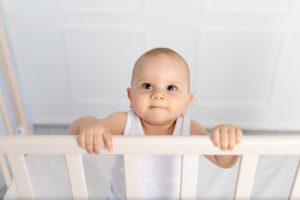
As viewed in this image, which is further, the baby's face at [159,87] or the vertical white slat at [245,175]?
the baby's face at [159,87]

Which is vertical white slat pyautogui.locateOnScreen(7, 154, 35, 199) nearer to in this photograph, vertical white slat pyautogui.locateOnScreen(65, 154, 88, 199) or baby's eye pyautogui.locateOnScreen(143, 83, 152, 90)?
vertical white slat pyautogui.locateOnScreen(65, 154, 88, 199)

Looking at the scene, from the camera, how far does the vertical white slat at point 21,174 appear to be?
0.65 m

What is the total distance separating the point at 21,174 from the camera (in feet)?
2.21

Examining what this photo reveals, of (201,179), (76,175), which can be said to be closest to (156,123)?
(76,175)

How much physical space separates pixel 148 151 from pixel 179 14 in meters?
1.10

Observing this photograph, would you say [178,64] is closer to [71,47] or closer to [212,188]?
[212,188]

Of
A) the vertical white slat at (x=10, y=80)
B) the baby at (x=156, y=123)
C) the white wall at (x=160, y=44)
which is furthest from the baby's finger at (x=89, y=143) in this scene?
the white wall at (x=160, y=44)

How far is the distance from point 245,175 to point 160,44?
1098 mm

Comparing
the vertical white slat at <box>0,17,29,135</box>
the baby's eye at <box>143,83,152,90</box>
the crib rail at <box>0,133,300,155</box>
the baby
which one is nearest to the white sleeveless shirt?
the baby

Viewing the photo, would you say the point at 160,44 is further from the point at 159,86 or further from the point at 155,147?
the point at 155,147

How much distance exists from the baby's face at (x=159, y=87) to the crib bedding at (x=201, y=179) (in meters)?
0.44

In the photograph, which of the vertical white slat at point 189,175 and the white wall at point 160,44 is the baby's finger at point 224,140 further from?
the white wall at point 160,44

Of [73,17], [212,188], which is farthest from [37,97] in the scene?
[212,188]

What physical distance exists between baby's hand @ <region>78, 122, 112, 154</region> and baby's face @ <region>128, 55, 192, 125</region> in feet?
0.51
